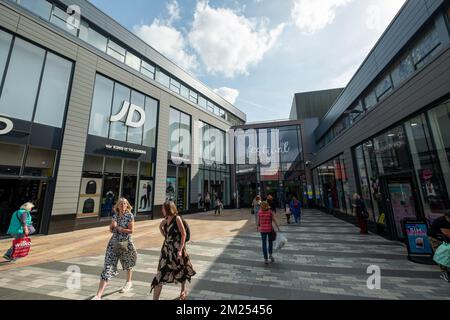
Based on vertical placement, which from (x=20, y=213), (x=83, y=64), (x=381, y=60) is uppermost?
(x=83, y=64)

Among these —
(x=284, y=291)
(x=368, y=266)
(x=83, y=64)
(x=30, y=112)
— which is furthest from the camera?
(x=83, y=64)

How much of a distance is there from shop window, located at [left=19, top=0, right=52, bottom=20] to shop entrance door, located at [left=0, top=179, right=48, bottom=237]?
9.59 metres

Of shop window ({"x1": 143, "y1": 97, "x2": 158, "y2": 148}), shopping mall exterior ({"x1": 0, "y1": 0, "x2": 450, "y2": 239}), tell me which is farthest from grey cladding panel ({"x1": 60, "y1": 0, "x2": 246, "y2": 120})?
shop window ({"x1": 143, "y1": 97, "x2": 158, "y2": 148})

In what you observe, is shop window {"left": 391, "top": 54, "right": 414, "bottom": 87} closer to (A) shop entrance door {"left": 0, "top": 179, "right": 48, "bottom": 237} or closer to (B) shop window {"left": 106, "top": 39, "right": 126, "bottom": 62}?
(A) shop entrance door {"left": 0, "top": 179, "right": 48, "bottom": 237}

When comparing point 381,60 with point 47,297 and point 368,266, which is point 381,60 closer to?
point 368,266

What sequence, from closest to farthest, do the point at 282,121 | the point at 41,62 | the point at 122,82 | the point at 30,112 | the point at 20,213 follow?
the point at 20,213
the point at 30,112
the point at 41,62
the point at 122,82
the point at 282,121

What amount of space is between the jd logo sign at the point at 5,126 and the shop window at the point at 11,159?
0.76 m

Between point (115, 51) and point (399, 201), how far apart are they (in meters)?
20.3

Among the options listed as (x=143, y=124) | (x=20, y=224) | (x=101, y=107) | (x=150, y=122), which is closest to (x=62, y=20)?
(x=101, y=107)

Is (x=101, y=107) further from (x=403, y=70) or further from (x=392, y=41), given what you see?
(x=403, y=70)
